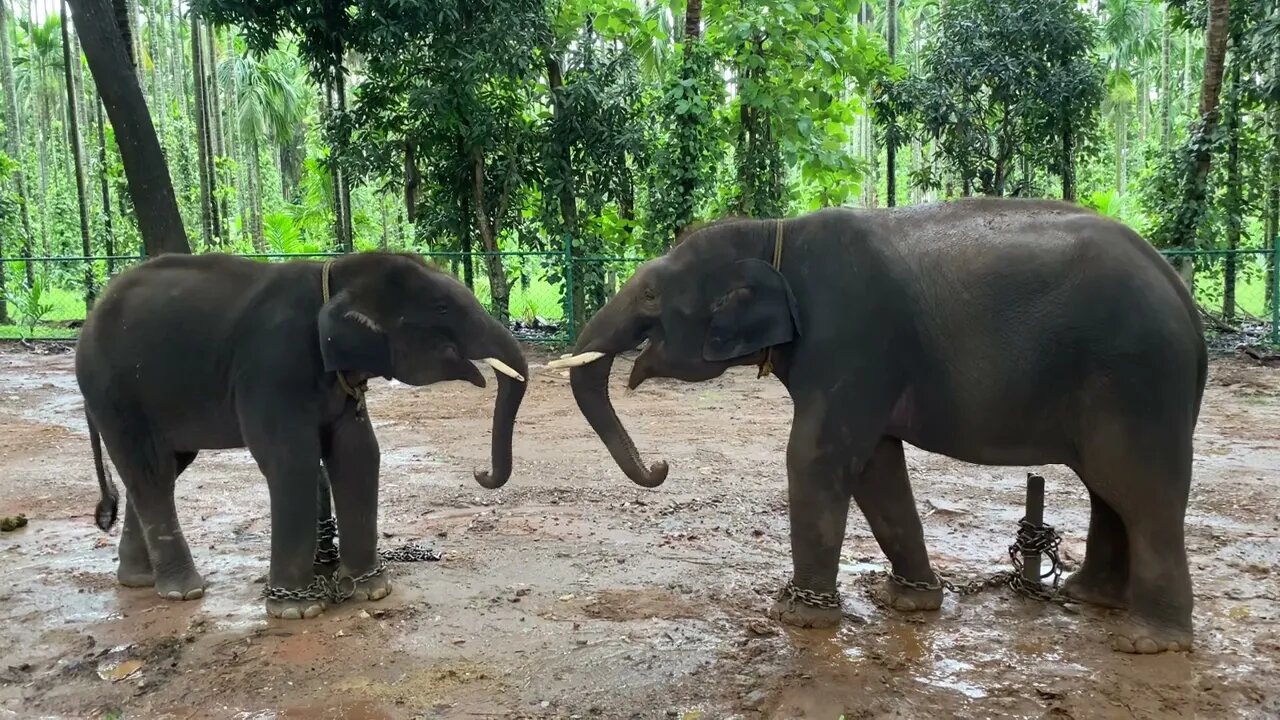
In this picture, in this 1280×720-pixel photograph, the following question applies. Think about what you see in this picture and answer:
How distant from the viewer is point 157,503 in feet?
16.4

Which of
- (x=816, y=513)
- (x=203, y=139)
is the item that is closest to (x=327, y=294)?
(x=816, y=513)

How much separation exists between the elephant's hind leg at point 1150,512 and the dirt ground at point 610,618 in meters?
0.13

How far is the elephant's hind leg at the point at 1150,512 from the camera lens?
3.88 meters

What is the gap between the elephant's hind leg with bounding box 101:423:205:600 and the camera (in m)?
4.94

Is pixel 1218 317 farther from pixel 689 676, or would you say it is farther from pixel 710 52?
pixel 689 676

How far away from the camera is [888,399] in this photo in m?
4.21

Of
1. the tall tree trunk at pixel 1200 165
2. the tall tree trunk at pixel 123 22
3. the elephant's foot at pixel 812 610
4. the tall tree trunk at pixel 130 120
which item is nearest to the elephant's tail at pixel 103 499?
the tall tree trunk at pixel 130 120

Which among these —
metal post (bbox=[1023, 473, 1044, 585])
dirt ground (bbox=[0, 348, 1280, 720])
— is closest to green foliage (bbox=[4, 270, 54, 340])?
dirt ground (bbox=[0, 348, 1280, 720])

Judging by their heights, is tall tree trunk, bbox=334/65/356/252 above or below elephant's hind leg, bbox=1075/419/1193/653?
above

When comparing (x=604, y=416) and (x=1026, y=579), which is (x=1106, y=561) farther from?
(x=604, y=416)

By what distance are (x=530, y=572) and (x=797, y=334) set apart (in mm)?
2131

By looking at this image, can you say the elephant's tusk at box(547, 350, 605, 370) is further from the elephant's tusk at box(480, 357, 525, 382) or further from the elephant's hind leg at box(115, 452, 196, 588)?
the elephant's hind leg at box(115, 452, 196, 588)

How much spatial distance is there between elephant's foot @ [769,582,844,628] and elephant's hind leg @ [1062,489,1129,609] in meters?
1.28

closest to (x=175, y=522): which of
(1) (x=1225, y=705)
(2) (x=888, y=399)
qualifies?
(2) (x=888, y=399)
